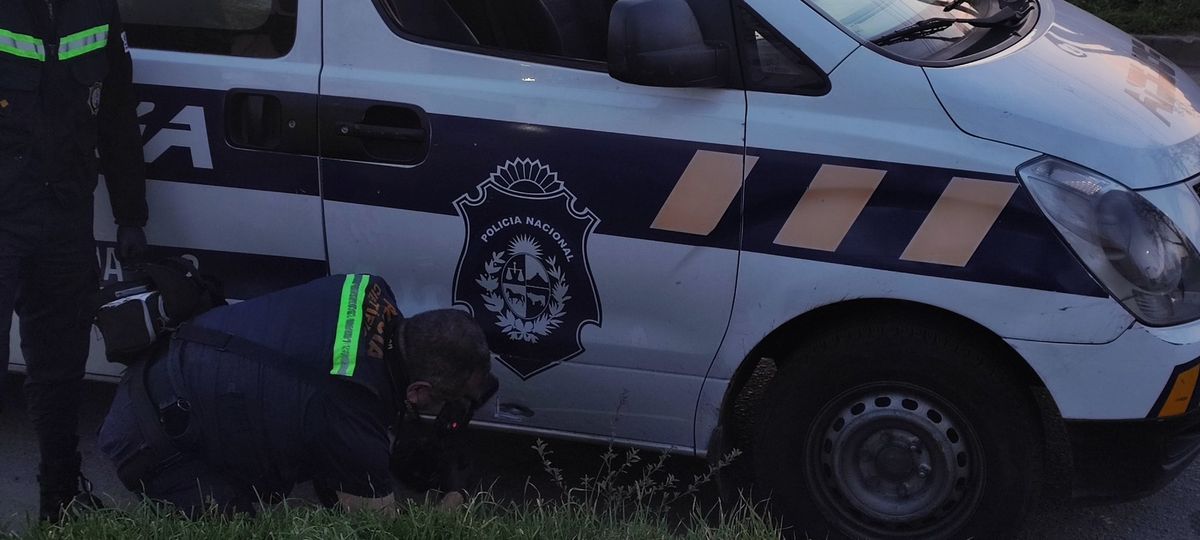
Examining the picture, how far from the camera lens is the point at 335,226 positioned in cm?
354

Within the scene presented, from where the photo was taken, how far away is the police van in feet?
10.1

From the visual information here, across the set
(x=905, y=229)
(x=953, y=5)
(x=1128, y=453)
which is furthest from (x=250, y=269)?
(x=1128, y=453)

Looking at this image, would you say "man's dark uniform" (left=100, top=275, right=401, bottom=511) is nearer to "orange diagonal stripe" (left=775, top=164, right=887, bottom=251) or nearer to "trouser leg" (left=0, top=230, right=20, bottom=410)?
"trouser leg" (left=0, top=230, right=20, bottom=410)

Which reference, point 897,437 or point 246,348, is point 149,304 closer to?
point 246,348

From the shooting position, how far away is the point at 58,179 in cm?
342

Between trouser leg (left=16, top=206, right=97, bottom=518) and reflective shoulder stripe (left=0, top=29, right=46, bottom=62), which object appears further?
trouser leg (left=16, top=206, right=97, bottom=518)

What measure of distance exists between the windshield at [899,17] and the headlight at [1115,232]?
1.78 feet

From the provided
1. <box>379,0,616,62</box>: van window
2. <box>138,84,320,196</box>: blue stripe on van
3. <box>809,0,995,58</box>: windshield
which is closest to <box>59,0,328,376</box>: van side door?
<box>138,84,320,196</box>: blue stripe on van

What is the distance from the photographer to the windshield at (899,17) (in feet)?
11.1

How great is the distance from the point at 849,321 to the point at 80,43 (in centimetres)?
215

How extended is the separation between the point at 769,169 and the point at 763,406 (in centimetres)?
67

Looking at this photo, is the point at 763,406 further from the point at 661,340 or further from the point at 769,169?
the point at 769,169

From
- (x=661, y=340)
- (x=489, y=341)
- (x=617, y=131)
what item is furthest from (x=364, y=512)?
(x=617, y=131)

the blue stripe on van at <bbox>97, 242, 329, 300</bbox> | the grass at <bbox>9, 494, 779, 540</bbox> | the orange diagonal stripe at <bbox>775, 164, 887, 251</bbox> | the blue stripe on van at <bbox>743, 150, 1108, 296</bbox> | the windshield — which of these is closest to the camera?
the grass at <bbox>9, 494, 779, 540</bbox>
